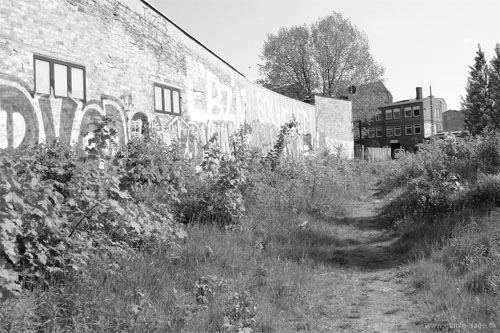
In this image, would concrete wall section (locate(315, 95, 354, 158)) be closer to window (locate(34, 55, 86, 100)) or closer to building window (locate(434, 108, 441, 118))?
window (locate(34, 55, 86, 100))

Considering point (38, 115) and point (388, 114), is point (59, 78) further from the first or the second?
point (388, 114)

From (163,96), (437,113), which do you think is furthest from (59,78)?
(437,113)

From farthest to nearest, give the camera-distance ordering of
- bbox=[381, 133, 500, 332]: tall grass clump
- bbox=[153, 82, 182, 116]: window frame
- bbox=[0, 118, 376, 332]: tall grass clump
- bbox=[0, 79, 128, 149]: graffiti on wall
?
bbox=[153, 82, 182, 116]: window frame
bbox=[0, 79, 128, 149]: graffiti on wall
bbox=[381, 133, 500, 332]: tall grass clump
bbox=[0, 118, 376, 332]: tall grass clump

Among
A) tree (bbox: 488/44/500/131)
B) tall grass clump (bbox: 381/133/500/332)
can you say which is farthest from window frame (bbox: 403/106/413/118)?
tall grass clump (bbox: 381/133/500/332)

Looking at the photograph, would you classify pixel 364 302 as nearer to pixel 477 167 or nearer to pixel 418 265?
pixel 418 265

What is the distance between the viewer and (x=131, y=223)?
4320 millimetres

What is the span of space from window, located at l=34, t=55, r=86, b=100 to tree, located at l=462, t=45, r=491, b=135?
3946cm

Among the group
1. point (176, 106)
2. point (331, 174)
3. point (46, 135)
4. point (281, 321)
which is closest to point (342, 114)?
point (331, 174)

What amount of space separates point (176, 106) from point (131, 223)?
24.4ft

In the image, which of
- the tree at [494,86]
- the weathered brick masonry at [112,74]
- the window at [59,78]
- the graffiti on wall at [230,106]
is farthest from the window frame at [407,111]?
the window at [59,78]

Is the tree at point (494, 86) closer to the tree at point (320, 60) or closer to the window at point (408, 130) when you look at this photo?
the tree at point (320, 60)

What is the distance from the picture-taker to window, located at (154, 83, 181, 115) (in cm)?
1072

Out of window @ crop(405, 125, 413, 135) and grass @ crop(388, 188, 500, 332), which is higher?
window @ crop(405, 125, 413, 135)

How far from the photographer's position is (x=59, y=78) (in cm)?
801
